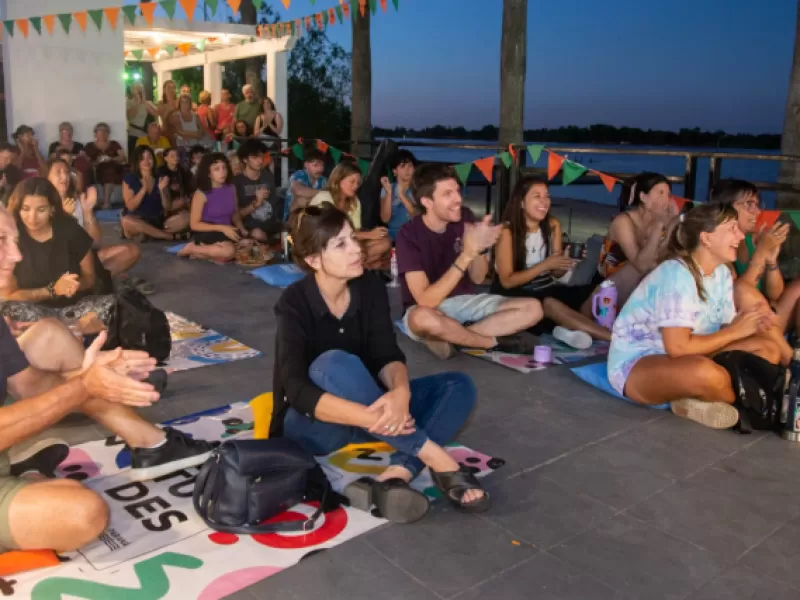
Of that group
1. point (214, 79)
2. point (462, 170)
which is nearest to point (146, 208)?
point (462, 170)

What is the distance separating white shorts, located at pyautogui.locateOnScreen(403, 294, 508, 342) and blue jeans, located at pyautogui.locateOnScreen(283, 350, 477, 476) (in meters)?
1.79

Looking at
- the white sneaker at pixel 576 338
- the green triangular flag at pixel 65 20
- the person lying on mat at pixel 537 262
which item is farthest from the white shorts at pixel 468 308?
the green triangular flag at pixel 65 20

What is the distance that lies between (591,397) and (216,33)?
1139 cm

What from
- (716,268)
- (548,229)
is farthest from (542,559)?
(548,229)

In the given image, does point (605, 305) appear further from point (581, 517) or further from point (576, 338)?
point (581, 517)

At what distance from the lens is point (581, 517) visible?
2.81 meters

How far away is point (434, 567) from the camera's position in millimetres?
2455

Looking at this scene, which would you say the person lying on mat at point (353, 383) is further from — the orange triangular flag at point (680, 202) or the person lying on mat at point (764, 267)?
the orange triangular flag at point (680, 202)

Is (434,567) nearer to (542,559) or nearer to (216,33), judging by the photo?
(542,559)

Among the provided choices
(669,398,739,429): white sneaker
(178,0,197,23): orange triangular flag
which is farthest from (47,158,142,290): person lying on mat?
(669,398,739,429): white sneaker

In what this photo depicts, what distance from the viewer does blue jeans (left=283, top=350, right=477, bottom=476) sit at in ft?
9.23

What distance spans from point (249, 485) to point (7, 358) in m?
0.86

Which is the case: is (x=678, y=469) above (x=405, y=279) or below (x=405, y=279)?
below

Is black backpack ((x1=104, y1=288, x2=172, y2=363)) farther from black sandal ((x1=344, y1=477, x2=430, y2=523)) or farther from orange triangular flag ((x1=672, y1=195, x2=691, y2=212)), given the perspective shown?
orange triangular flag ((x1=672, y1=195, x2=691, y2=212))
